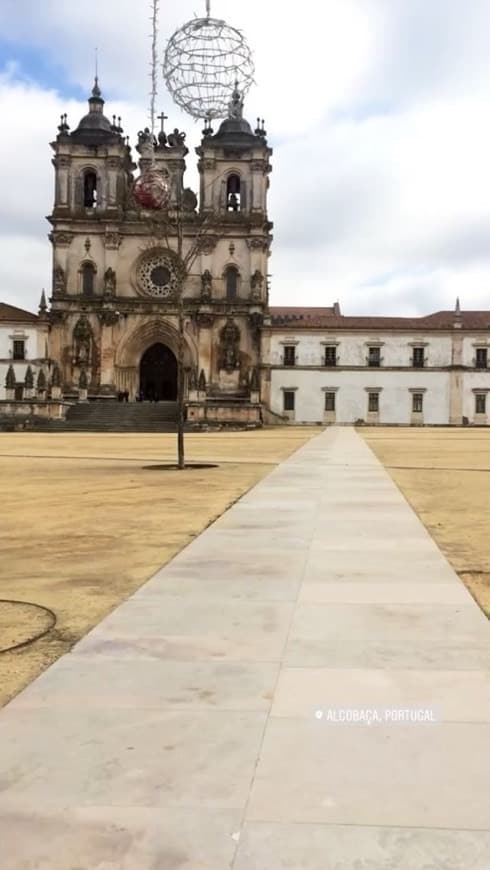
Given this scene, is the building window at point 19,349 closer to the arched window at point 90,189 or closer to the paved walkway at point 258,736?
the arched window at point 90,189

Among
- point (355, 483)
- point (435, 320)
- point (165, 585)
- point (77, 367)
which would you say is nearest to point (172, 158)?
point (77, 367)

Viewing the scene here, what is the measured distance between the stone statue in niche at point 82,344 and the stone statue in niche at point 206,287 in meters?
9.24

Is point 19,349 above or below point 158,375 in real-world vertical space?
above

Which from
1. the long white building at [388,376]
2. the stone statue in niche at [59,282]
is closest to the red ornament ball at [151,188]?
the stone statue in niche at [59,282]

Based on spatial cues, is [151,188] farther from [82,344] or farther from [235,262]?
[82,344]

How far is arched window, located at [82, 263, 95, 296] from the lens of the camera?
2618 inches

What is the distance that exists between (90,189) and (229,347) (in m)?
17.5

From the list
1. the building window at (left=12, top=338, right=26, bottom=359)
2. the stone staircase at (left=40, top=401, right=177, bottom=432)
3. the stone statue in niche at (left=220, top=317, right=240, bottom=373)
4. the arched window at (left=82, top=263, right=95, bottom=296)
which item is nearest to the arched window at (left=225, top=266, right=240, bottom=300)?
the stone statue in niche at (left=220, top=317, right=240, bottom=373)

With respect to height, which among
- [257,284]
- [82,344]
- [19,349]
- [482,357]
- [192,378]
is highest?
[257,284]

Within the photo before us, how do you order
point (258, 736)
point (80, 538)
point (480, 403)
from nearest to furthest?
point (258, 736) < point (80, 538) < point (480, 403)

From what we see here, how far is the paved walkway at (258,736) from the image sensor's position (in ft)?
8.30

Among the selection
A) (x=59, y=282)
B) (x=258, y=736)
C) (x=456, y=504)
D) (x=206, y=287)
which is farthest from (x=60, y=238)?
(x=258, y=736)

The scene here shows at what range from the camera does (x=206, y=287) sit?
216 feet

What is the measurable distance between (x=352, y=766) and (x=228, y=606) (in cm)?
266
